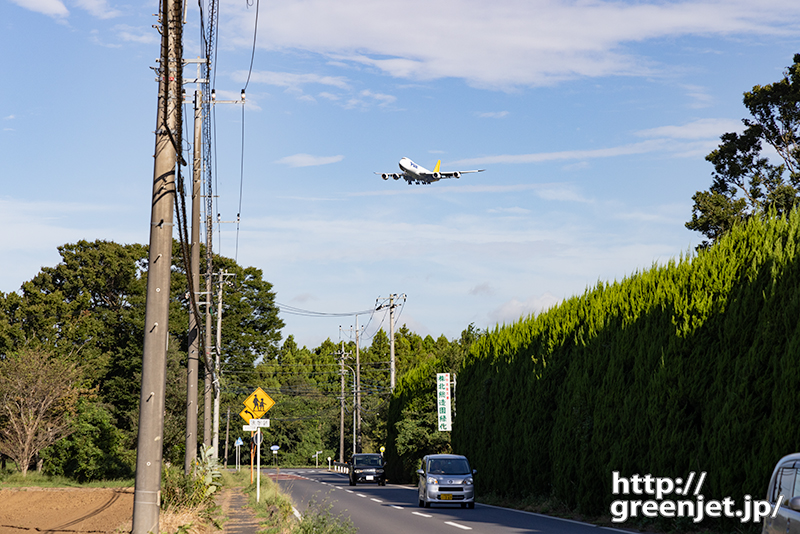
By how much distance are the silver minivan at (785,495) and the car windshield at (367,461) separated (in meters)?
36.8

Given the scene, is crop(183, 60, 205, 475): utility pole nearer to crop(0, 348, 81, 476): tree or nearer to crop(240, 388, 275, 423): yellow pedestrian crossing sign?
crop(240, 388, 275, 423): yellow pedestrian crossing sign

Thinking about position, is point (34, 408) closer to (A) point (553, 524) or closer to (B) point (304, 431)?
(A) point (553, 524)

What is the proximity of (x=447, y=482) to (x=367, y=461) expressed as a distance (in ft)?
70.5

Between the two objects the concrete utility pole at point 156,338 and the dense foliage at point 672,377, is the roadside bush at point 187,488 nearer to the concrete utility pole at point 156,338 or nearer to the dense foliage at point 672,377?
the concrete utility pole at point 156,338

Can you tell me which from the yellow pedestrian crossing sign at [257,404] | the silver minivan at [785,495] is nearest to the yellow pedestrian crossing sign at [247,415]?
the yellow pedestrian crossing sign at [257,404]

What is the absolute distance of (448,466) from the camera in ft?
79.6

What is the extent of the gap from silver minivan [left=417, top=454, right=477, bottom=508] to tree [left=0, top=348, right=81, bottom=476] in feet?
90.7

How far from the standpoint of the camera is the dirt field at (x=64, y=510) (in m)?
19.1

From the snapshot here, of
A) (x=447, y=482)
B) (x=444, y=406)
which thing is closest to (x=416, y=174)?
(x=444, y=406)

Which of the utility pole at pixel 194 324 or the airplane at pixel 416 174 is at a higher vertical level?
the airplane at pixel 416 174

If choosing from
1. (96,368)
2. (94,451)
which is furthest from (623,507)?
(96,368)

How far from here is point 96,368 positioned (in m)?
67.0

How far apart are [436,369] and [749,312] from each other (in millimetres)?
31598

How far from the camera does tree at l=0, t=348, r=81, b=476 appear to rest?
4356cm
